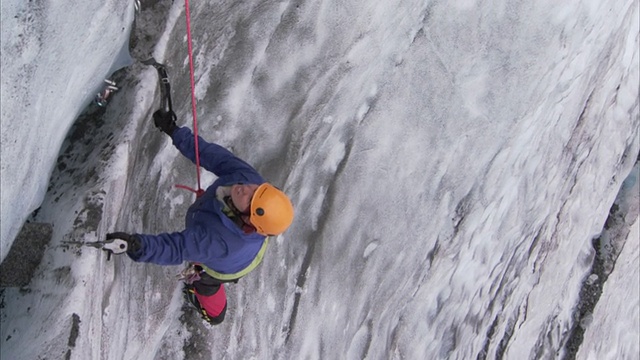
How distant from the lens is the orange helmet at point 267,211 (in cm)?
251

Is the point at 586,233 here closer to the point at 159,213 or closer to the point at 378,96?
the point at 378,96

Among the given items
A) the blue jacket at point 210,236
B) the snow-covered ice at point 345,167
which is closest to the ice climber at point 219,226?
the blue jacket at point 210,236

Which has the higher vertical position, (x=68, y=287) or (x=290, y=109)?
(x=290, y=109)

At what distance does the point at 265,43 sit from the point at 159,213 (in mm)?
1266

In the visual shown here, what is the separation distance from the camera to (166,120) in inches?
116

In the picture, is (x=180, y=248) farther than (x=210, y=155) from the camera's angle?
No

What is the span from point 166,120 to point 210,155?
0.30 meters

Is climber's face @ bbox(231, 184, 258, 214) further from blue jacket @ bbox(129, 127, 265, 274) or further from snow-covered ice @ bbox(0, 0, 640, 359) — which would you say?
snow-covered ice @ bbox(0, 0, 640, 359)

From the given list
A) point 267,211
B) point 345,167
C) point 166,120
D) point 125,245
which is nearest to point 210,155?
point 166,120

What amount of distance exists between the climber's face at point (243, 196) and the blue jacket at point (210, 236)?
9 centimetres

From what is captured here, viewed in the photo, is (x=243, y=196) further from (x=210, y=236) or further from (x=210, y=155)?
(x=210, y=155)

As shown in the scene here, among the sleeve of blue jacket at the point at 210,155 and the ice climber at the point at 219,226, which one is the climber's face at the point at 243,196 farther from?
the sleeve of blue jacket at the point at 210,155

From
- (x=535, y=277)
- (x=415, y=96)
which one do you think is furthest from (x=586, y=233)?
(x=415, y=96)

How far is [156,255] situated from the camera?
→ 242cm
